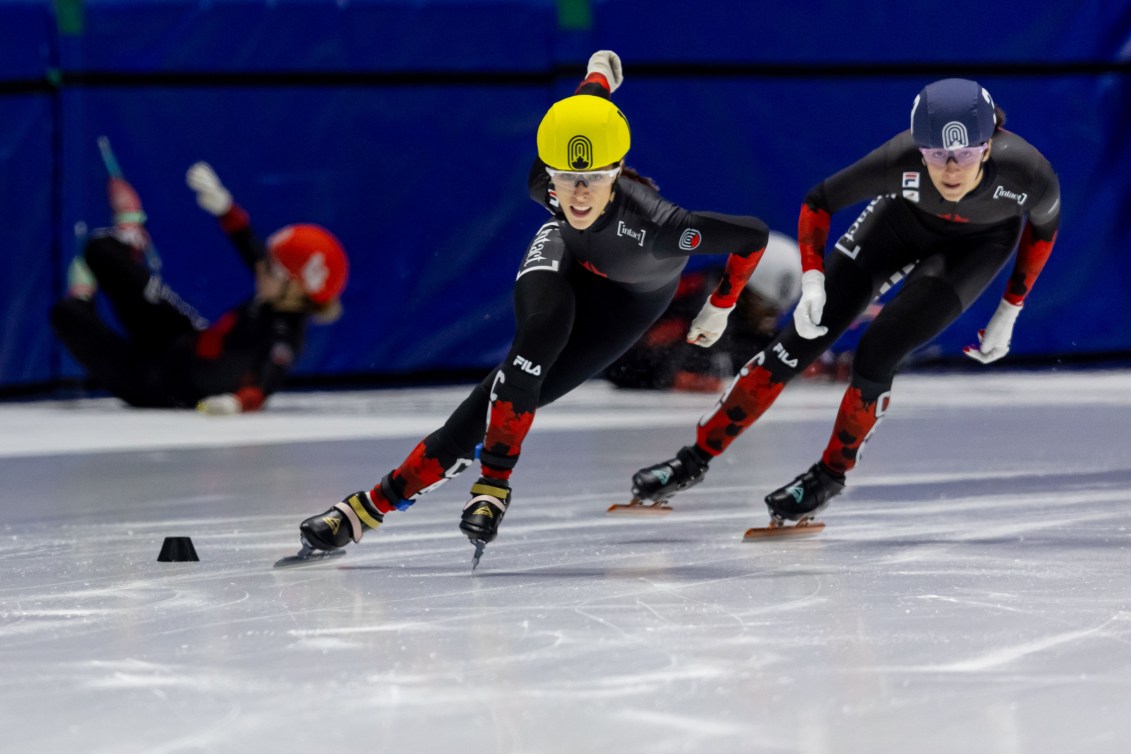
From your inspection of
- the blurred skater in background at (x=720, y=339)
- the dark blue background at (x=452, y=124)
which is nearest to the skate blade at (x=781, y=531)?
the blurred skater in background at (x=720, y=339)

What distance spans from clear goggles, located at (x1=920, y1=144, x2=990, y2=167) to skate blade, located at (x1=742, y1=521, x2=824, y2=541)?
36.2 inches

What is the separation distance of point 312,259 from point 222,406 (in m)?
0.82

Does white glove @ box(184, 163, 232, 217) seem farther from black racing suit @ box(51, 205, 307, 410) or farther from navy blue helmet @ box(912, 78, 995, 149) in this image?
navy blue helmet @ box(912, 78, 995, 149)

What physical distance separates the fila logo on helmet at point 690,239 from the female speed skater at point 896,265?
0.50 metres

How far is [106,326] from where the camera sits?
298 inches

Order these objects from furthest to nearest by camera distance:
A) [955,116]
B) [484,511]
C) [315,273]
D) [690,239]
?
[315,273], [955,116], [690,239], [484,511]

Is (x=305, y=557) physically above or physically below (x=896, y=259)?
below

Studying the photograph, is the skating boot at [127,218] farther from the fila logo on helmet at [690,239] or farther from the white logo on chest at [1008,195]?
the white logo on chest at [1008,195]

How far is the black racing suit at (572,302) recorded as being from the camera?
345cm

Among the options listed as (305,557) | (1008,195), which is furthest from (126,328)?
(1008,195)

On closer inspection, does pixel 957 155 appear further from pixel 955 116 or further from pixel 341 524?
pixel 341 524

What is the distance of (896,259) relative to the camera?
415 cm

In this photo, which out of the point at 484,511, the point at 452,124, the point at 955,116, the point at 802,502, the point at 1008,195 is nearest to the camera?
the point at 484,511

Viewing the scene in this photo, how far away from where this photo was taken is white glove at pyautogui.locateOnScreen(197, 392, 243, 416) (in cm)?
719
